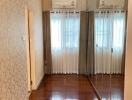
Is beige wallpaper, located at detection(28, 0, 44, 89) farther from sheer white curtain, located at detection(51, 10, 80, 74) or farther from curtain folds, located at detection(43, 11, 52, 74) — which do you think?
sheer white curtain, located at detection(51, 10, 80, 74)

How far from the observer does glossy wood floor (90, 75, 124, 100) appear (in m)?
2.83

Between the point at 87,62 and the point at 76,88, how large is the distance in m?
1.40

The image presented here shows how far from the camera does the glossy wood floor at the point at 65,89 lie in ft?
14.5

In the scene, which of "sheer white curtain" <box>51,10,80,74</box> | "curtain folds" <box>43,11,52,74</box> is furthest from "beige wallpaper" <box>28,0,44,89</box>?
"sheer white curtain" <box>51,10,80,74</box>

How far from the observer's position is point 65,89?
4988mm

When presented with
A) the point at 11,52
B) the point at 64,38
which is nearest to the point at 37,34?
the point at 64,38

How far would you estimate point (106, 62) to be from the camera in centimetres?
380

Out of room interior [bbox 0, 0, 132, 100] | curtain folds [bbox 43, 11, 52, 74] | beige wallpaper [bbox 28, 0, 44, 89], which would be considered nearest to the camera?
room interior [bbox 0, 0, 132, 100]

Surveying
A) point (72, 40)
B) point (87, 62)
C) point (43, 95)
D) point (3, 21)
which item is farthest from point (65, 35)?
point (3, 21)

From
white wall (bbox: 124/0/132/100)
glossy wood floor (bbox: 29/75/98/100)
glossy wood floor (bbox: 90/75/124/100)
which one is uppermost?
white wall (bbox: 124/0/132/100)

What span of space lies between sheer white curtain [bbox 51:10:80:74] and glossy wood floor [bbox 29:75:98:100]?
48 cm

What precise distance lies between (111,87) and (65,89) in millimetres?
1750

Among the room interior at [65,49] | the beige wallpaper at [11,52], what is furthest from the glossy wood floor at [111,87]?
the beige wallpaper at [11,52]

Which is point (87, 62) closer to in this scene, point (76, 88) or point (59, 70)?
point (59, 70)
